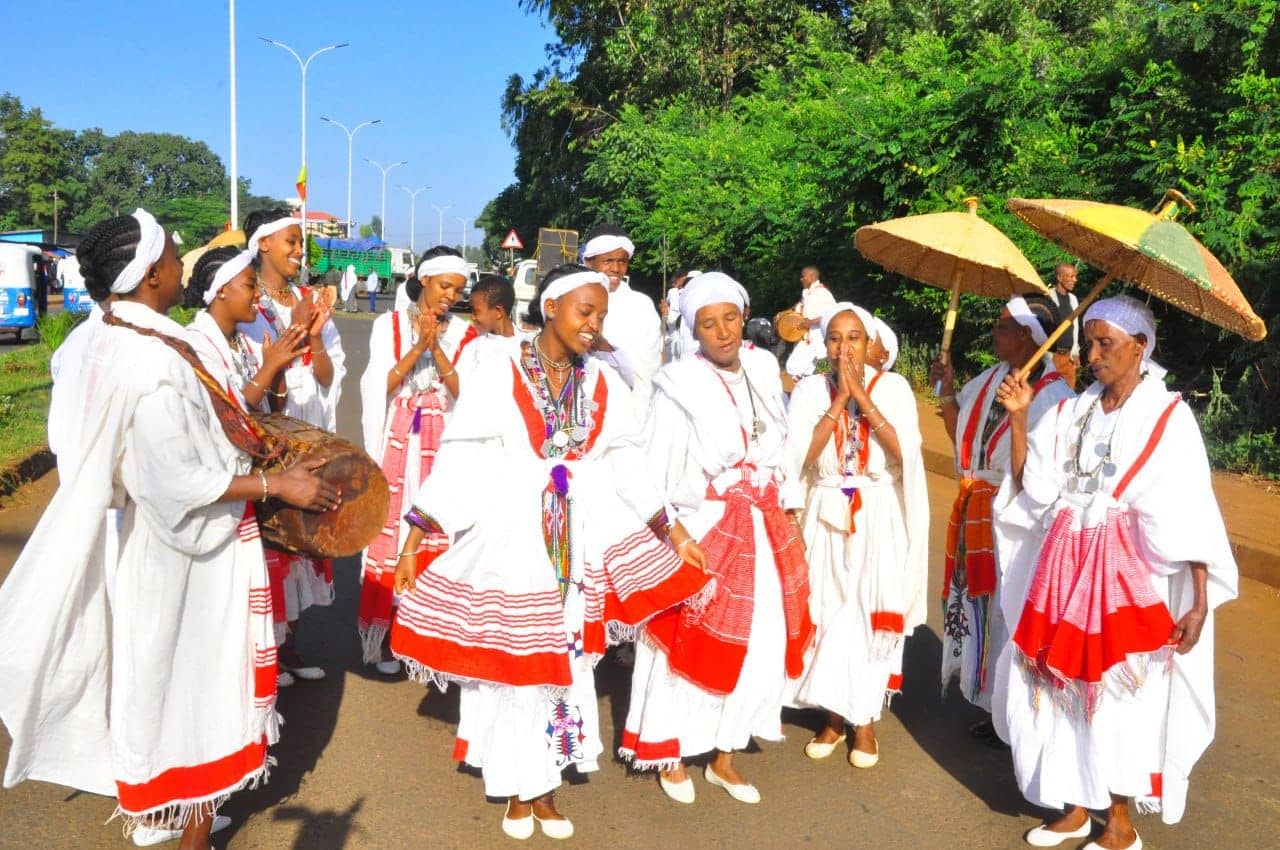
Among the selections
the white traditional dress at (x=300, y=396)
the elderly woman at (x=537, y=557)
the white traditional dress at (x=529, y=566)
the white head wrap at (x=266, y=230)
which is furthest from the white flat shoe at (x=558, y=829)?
the white head wrap at (x=266, y=230)

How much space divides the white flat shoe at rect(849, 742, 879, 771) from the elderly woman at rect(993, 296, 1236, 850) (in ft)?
2.37

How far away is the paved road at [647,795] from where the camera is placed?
3992mm

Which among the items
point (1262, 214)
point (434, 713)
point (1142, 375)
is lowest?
point (434, 713)

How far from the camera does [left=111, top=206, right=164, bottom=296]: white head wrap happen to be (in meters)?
3.47

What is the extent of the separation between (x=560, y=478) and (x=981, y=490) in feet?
6.65

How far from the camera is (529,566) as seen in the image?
3895 millimetres

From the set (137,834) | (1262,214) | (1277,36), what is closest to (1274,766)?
(137,834)

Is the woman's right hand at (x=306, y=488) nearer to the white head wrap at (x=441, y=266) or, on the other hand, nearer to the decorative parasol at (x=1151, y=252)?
the white head wrap at (x=441, y=266)

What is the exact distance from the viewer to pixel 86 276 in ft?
11.7

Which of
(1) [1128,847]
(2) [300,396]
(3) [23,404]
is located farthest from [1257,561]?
(3) [23,404]

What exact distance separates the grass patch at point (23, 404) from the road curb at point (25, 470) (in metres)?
0.05

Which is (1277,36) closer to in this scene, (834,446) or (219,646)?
(834,446)

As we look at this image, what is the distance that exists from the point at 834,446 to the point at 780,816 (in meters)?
1.52

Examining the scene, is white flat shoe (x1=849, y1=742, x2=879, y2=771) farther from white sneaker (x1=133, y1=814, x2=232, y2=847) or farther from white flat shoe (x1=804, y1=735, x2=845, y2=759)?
white sneaker (x1=133, y1=814, x2=232, y2=847)
